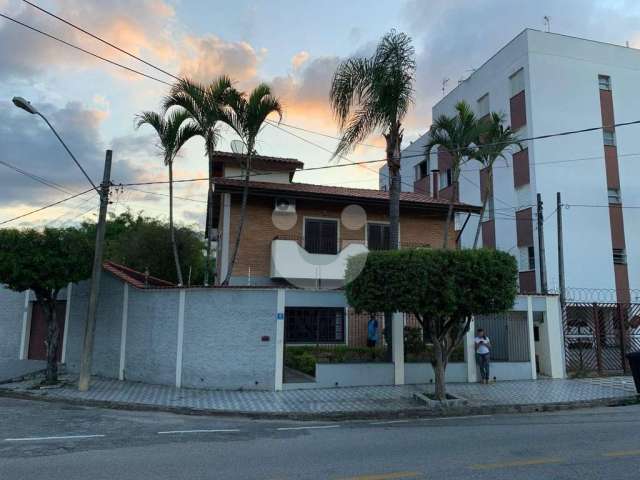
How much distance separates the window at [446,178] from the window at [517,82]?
6.57 m

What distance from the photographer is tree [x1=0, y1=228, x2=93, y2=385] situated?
499 inches

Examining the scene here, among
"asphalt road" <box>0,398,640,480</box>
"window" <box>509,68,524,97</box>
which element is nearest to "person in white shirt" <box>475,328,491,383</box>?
"asphalt road" <box>0,398,640,480</box>

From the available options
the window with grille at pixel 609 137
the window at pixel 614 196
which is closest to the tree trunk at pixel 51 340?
the window at pixel 614 196

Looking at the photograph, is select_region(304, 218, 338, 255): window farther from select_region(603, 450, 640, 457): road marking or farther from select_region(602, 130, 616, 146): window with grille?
select_region(602, 130, 616, 146): window with grille

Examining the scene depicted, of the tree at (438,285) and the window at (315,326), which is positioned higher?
the tree at (438,285)

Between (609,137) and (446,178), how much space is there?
9544 mm

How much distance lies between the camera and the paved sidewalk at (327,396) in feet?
35.2

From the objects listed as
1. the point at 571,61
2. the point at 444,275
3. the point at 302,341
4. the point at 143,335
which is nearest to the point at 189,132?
the point at 143,335

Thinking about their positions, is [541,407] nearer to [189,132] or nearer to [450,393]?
[450,393]

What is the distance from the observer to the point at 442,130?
17312 millimetres

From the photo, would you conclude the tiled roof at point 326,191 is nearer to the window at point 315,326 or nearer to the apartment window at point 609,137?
the window at point 315,326

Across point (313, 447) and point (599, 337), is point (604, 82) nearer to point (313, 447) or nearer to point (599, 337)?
point (599, 337)

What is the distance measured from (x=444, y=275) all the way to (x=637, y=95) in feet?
76.1

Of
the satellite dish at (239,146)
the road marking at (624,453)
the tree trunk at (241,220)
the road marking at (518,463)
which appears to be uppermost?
the satellite dish at (239,146)
